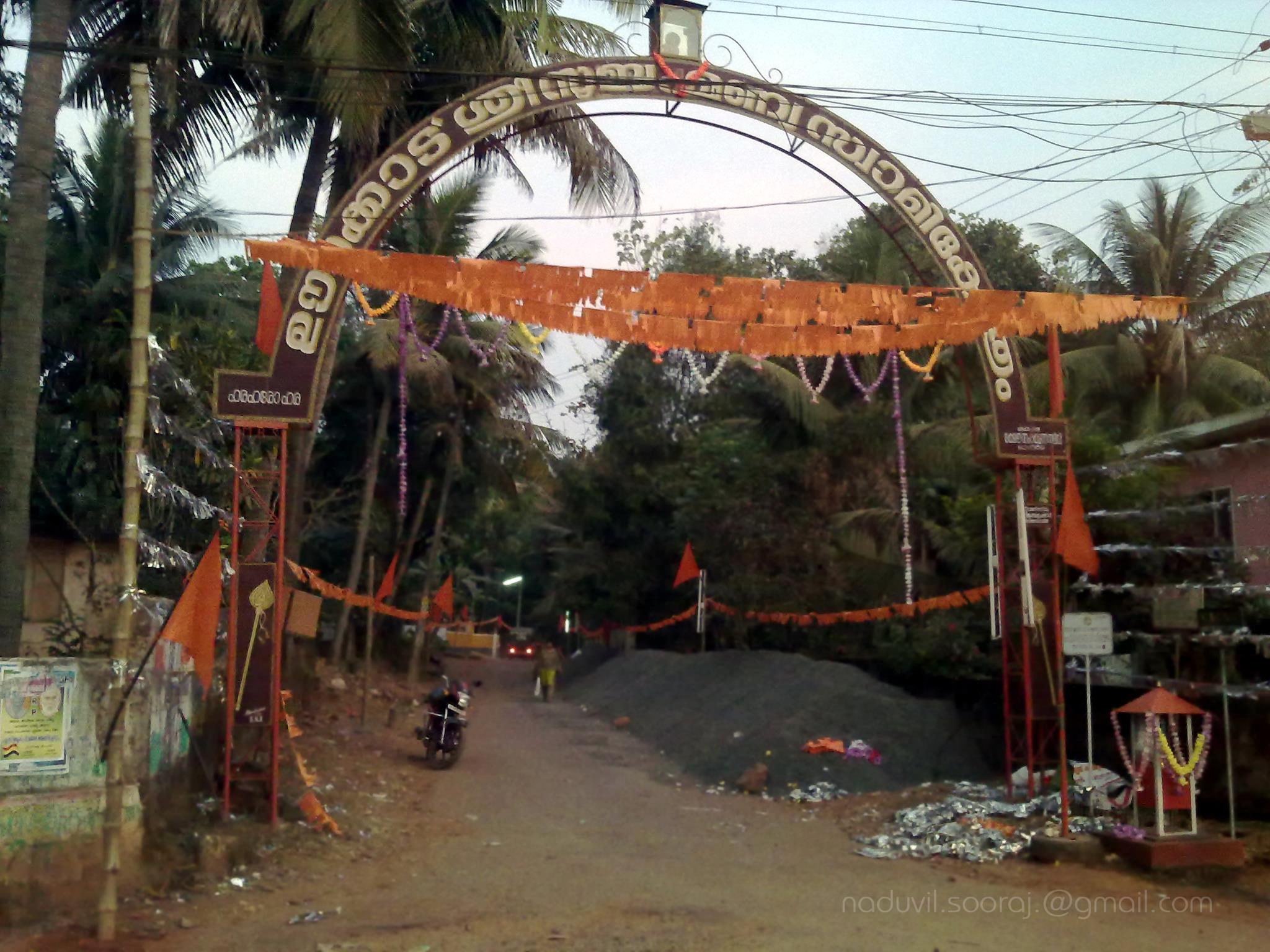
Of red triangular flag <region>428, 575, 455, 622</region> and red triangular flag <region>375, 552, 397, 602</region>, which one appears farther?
red triangular flag <region>428, 575, 455, 622</region>

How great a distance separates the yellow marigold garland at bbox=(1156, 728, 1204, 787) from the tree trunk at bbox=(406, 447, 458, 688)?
20839mm

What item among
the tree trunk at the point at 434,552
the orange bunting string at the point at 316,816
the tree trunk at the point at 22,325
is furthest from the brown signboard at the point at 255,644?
the tree trunk at the point at 434,552

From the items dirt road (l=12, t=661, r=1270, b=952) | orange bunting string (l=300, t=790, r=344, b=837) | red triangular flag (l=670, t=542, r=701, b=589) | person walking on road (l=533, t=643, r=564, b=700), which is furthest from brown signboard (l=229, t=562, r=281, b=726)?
person walking on road (l=533, t=643, r=564, b=700)

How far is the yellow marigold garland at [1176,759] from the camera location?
9.70 meters

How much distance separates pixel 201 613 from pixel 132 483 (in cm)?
180

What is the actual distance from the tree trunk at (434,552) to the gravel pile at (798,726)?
8.70 meters

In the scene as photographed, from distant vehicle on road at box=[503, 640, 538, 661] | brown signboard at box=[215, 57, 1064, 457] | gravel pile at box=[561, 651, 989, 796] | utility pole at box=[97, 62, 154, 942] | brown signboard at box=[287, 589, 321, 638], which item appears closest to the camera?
utility pole at box=[97, 62, 154, 942]

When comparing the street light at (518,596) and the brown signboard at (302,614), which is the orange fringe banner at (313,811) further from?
the street light at (518,596)

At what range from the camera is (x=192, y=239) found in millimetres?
17219

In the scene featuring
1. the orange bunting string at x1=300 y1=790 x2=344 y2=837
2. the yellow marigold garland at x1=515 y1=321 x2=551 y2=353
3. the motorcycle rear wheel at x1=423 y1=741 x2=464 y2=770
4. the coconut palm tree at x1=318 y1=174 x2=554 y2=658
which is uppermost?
the coconut palm tree at x1=318 y1=174 x2=554 y2=658

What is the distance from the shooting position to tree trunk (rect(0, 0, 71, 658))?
942 cm

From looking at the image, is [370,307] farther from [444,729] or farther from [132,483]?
[444,729]

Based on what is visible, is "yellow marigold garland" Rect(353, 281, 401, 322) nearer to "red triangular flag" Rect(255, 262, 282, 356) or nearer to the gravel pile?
"red triangular flag" Rect(255, 262, 282, 356)

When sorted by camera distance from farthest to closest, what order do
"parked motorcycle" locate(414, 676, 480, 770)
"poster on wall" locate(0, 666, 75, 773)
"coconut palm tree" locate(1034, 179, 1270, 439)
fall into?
"coconut palm tree" locate(1034, 179, 1270, 439) < "parked motorcycle" locate(414, 676, 480, 770) < "poster on wall" locate(0, 666, 75, 773)
